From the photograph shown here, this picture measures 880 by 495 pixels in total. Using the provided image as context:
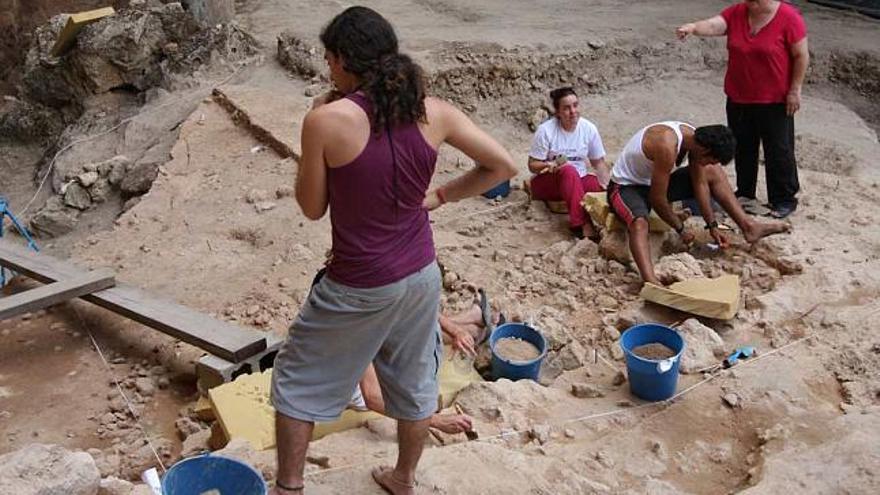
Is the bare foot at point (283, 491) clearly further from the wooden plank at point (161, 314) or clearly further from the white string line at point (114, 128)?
the white string line at point (114, 128)

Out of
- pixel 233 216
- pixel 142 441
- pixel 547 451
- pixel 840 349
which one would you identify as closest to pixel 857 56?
pixel 840 349

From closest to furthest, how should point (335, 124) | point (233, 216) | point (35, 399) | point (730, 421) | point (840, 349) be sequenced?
point (335, 124) → point (730, 421) → point (840, 349) → point (35, 399) → point (233, 216)

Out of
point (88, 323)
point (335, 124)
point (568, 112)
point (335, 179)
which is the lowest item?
point (88, 323)

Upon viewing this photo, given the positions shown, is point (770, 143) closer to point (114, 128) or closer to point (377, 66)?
point (377, 66)

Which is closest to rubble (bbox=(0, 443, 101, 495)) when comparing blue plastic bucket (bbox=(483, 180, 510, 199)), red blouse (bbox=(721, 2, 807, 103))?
blue plastic bucket (bbox=(483, 180, 510, 199))

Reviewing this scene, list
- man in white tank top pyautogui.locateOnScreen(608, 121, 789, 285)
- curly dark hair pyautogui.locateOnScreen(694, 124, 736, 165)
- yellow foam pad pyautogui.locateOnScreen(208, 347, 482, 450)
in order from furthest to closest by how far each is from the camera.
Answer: man in white tank top pyautogui.locateOnScreen(608, 121, 789, 285), curly dark hair pyautogui.locateOnScreen(694, 124, 736, 165), yellow foam pad pyautogui.locateOnScreen(208, 347, 482, 450)

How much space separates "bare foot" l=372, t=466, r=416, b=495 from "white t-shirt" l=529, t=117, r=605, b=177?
3357mm

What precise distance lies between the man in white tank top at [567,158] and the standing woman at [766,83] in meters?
0.85

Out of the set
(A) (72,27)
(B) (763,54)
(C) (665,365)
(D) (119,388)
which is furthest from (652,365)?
(A) (72,27)

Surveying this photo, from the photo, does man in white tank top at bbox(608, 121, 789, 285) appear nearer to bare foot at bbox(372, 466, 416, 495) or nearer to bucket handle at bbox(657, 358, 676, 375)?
bucket handle at bbox(657, 358, 676, 375)

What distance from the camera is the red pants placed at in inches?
231

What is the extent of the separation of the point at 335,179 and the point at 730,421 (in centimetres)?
217

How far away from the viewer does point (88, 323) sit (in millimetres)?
5477

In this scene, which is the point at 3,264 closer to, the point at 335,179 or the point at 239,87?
the point at 239,87
